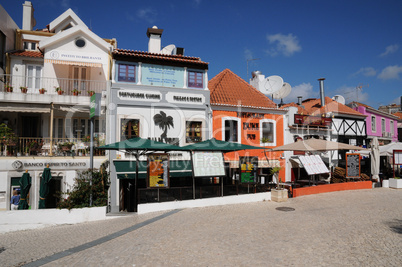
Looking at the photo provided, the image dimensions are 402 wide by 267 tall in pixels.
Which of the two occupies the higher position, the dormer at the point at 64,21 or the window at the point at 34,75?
the dormer at the point at 64,21

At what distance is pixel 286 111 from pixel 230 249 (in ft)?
52.5

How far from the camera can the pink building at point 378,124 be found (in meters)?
30.6

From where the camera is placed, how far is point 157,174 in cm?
1316

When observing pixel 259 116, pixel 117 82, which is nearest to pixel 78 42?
pixel 117 82

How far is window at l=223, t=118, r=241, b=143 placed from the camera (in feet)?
63.8

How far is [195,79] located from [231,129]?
4299 mm

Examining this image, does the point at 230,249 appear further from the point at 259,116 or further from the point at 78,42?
the point at 78,42

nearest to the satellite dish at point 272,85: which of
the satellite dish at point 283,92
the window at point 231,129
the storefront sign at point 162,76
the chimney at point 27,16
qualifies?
the satellite dish at point 283,92

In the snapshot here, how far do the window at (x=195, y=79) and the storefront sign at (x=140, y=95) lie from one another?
2325 mm

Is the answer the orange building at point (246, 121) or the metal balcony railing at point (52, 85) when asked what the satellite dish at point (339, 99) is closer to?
the orange building at point (246, 121)

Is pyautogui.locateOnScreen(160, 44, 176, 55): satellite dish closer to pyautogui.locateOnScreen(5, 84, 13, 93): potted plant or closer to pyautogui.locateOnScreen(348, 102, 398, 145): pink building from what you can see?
pyautogui.locateOnScreen(5, 84, 13, 93): potted plant

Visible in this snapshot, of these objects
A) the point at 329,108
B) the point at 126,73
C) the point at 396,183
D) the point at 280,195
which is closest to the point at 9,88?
the point at 126,73

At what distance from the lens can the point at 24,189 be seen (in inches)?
535

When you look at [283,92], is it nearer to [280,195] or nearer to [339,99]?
[339,99]
